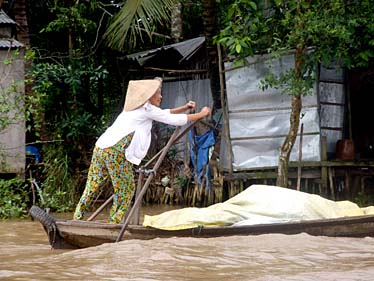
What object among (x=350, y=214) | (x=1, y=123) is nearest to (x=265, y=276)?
(x=350, y=214)

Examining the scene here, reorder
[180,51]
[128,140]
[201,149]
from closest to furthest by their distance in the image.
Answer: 1. [128,140]
2. [201,149]
3. [180,51]

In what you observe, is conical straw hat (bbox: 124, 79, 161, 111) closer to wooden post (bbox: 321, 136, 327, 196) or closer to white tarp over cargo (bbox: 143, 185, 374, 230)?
white tarp over cargo (bbox: 143, 185, 374, 230)

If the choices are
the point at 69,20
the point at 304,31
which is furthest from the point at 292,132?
the point at 69,20

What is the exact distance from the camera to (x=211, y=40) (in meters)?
11.7

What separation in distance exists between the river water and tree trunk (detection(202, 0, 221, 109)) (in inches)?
219

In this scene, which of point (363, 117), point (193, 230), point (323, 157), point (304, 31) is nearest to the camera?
point (193, 230)

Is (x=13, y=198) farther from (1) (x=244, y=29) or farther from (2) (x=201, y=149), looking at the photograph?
(1) (x=244, y=29)

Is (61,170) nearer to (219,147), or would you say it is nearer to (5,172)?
(5,172)

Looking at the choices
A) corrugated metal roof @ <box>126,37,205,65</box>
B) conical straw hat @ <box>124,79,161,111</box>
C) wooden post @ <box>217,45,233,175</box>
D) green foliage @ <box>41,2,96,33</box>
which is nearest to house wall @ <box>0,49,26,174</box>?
green foliage @ <box>41,2,96,33</box>

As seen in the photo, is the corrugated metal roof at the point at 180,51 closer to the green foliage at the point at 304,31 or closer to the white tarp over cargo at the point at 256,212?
the green foliage at the point at 304,31

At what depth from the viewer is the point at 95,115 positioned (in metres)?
13.9

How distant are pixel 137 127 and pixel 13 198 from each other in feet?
13.4

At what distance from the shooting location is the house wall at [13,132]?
10.9 metres

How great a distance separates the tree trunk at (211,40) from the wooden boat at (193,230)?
553 centimetres
